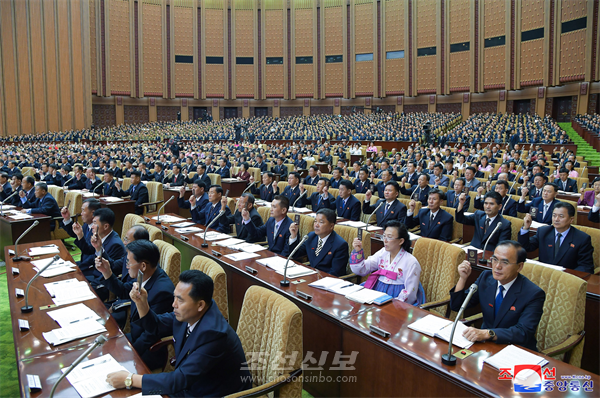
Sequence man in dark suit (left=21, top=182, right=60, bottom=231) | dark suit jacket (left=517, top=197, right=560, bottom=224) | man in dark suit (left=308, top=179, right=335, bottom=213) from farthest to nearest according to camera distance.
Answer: man in dark suit (left=308, top=179, right=335, bottom=213), man in dark suit (left=21, top=182, right=60, bottom=231), dark suit jacket (left=517, top=197, right=560, bottom=224)

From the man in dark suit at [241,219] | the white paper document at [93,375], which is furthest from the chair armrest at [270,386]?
the man in dark suit at [241,219]

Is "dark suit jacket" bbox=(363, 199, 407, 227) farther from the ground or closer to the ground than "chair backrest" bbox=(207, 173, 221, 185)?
closer to the ground

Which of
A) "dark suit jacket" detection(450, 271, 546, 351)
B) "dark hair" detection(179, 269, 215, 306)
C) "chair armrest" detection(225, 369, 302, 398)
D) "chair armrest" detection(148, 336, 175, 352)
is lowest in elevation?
"chair armrest" detection(148, 336, 175, 352)

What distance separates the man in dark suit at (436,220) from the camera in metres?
4.70

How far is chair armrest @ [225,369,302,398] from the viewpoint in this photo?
6.28 feet

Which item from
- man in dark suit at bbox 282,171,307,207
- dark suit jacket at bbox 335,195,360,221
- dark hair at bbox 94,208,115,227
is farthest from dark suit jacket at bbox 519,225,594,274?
dark hair at bbox 94,208,115,227

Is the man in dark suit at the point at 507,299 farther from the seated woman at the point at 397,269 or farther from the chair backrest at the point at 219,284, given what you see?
the chair backrest at the point at 219,284

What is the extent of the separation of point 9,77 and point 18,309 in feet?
79.3

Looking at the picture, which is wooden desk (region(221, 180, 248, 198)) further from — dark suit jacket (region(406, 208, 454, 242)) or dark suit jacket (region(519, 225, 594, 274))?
dark suit jacket (region(519, 225, 594, 274))

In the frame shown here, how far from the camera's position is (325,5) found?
28.3m

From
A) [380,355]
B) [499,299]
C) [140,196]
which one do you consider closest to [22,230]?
[140,196]

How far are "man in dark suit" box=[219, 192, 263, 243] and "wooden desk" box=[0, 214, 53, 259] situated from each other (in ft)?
8.38

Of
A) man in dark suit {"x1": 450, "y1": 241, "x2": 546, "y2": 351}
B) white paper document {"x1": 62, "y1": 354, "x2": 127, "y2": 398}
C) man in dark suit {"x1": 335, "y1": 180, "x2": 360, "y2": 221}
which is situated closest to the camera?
white paper document {"x1": 62, "y1": 354, "x2": 127, "y2": 398}

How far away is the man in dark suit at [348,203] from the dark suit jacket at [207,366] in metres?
3.88
